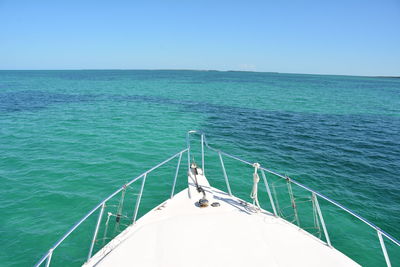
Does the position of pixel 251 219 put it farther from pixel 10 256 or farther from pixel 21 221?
pixel 21 221

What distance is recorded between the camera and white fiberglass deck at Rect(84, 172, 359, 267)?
13.4 ft

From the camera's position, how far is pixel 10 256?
6.56 meters

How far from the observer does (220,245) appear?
4.32 metres

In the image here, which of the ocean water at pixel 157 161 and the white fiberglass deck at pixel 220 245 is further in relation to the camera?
the ocean water at pixel 157 161

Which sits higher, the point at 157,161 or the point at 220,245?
the point at 220,245

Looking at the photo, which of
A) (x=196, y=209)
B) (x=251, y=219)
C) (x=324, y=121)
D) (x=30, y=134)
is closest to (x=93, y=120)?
(x=30, y=134)

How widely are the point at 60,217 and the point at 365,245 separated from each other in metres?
11.5

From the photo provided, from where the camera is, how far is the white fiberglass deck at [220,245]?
13.4 feet

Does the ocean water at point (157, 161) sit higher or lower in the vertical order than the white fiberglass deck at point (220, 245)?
lower

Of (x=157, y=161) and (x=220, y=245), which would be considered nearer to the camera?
(x=220, y=245)

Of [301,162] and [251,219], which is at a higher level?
[251,219]

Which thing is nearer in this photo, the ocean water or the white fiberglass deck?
the white fiberglass deck

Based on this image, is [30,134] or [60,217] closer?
[60,217]

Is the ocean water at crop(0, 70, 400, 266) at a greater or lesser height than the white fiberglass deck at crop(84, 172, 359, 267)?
lesser
